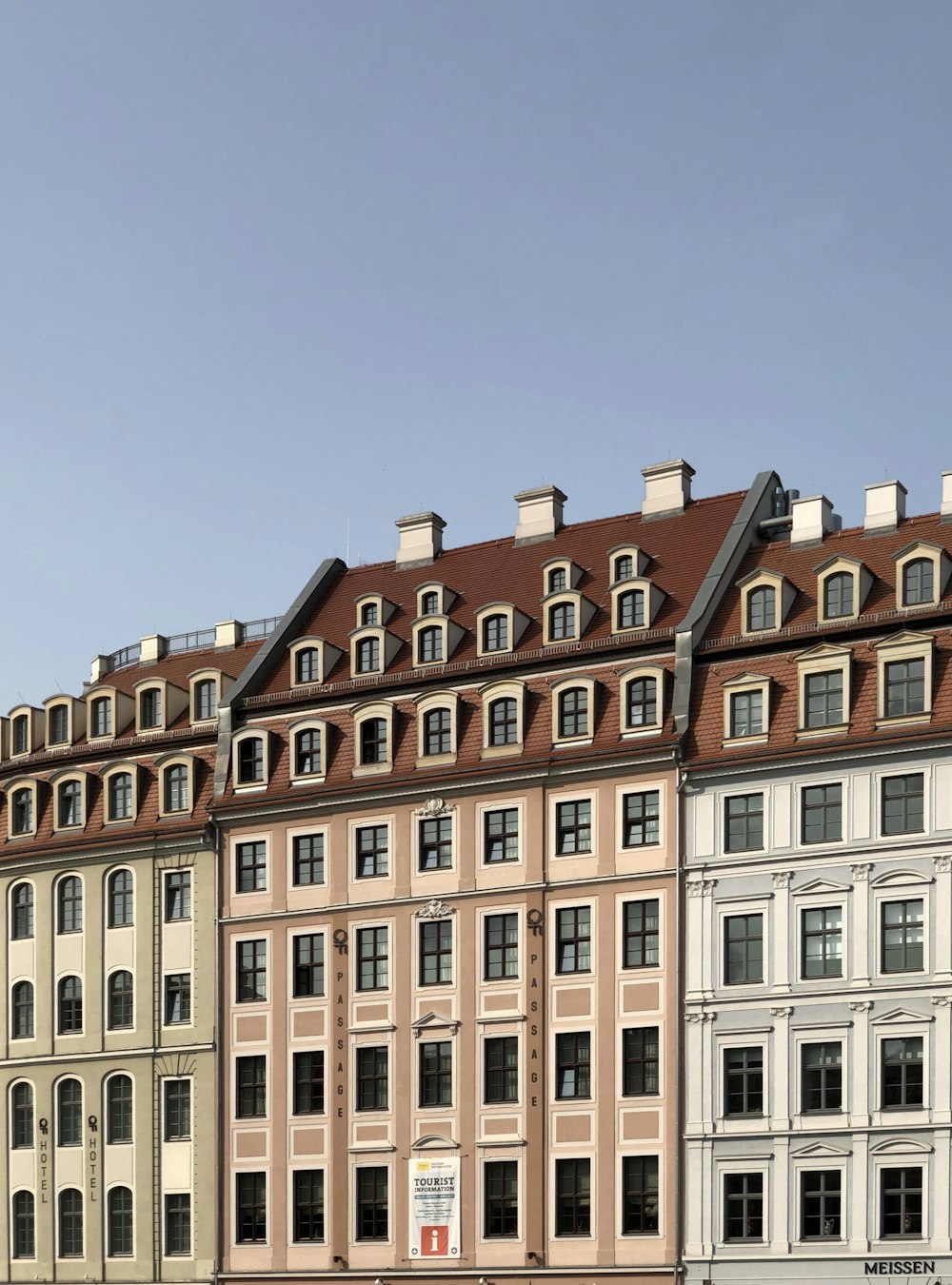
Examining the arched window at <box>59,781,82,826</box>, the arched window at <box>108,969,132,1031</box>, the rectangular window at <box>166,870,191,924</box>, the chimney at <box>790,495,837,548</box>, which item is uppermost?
the chimney at <box>790,495,837,548</box>

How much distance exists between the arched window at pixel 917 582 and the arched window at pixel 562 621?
37.4 ft

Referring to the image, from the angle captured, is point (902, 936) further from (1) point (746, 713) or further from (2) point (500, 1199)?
(2) point (500, 1199)

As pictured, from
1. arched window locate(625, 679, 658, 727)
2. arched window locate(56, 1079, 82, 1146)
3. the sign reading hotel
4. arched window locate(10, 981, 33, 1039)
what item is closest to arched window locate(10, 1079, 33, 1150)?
arched window locate(56, 1079, 82, 1146)

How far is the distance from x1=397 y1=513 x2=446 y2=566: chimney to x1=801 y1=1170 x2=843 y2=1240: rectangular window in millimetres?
28543

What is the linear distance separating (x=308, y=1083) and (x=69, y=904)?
1230 cm

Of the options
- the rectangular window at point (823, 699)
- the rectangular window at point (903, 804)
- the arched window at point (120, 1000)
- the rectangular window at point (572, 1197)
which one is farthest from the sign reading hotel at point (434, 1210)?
the rectangular window at point (823, 699)

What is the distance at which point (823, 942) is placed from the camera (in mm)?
66562

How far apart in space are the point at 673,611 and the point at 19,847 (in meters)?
25.7

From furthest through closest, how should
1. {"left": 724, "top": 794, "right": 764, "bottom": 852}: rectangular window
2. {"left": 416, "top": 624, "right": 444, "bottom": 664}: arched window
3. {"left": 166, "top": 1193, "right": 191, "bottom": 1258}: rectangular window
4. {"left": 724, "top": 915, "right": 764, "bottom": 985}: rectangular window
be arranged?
{"left": 416, "top": 624, "right": 444, "bottom": 664}: arched window
{"left": 166, "top": 1193, "right": 191, "bottom": 1258}: rectangular window
{"left": 724, "top": 794, "right": 764, "bottom": 852}: rectangular window
{"left": 724, "top": 915, "right": 764, "bottom": 985}: rectangular window

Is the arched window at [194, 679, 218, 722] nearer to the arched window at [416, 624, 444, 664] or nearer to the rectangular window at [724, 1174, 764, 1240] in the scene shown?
the arched window at [416, 624, 444, 664]

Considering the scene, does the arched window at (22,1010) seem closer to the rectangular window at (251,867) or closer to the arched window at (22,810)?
the arched window at (22,810)

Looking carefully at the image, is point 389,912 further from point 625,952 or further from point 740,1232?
point 740,1232

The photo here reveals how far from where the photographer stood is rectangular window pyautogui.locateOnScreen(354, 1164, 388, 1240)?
72438 mm

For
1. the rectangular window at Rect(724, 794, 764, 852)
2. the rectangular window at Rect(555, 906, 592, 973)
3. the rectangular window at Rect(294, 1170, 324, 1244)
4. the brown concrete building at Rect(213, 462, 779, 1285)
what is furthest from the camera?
the rectangular window at Rect(294, 1170, 324, 1244)
